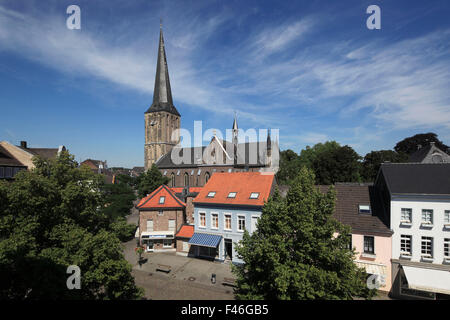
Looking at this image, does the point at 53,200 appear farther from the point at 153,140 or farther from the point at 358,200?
the point at 153,140

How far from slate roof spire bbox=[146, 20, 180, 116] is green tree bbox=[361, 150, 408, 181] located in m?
55.1

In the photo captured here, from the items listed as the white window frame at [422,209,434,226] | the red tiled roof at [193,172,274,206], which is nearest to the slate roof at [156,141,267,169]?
the red tiled roof at [193,172,274,206]

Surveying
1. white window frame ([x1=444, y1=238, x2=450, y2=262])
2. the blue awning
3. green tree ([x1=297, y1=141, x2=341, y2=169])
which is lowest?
the blue awning

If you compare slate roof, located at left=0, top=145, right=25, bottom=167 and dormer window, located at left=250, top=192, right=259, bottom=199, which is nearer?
dormer window, located at left=250, top=192, right=259, bottom=199

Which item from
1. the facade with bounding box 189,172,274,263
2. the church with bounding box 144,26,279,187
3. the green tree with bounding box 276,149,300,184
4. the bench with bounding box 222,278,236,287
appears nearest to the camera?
the bench with bounding box 222,278,236,287

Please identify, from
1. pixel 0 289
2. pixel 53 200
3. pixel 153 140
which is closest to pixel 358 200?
pixel 53 200

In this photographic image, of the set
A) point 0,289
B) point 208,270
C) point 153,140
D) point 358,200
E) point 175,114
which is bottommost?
point 208,270

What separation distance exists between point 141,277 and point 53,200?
47.1 ft

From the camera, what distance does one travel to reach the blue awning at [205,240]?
2587cm

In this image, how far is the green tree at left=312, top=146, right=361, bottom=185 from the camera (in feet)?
161

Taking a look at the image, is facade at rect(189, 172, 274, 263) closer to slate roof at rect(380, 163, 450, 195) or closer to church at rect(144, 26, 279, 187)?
slate roof at rect(380, 163, 450, 195)

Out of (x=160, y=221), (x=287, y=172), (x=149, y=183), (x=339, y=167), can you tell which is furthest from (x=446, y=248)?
(x=149, y=183)

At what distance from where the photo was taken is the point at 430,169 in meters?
20.8

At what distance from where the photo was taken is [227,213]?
26.5 metres
